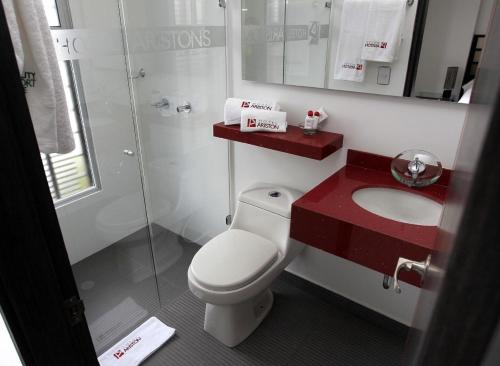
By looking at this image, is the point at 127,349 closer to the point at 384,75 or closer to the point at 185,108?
the point at 185,108

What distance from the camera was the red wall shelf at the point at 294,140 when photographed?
1.62m

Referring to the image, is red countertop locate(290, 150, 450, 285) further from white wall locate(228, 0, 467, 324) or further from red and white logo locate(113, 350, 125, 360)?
red and white logo locate(113, 350, 125, 360)

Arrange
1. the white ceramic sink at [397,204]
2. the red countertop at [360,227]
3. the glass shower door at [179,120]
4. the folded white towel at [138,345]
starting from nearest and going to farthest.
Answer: the red countertop at [360,227] → the white ceramic sink at [397,204] → the folded white towel at [138,345] → the glass shower door at [179,120]

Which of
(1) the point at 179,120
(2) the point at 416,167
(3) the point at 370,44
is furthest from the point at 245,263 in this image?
(3) the point at 370,44

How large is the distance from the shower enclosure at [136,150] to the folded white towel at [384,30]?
0.85 m

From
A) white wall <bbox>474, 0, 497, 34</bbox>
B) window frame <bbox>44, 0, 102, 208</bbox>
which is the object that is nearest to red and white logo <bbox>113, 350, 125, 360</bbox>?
window frame <bbox>44, 0, 102, 208</bbox>

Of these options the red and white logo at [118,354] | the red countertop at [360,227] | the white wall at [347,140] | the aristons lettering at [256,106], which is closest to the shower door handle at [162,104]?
the white wall at [347,140]

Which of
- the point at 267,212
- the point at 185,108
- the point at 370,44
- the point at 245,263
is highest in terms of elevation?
the point at 370,44

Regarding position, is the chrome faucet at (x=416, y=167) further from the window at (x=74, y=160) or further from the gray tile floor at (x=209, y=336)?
the window at (x=74, y=160)

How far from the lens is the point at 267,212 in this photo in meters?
1.94

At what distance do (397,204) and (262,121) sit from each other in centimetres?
77

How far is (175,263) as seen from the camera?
236 centimetres

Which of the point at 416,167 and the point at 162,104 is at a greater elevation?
the point at 162,104

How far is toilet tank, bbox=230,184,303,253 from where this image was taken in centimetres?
188
